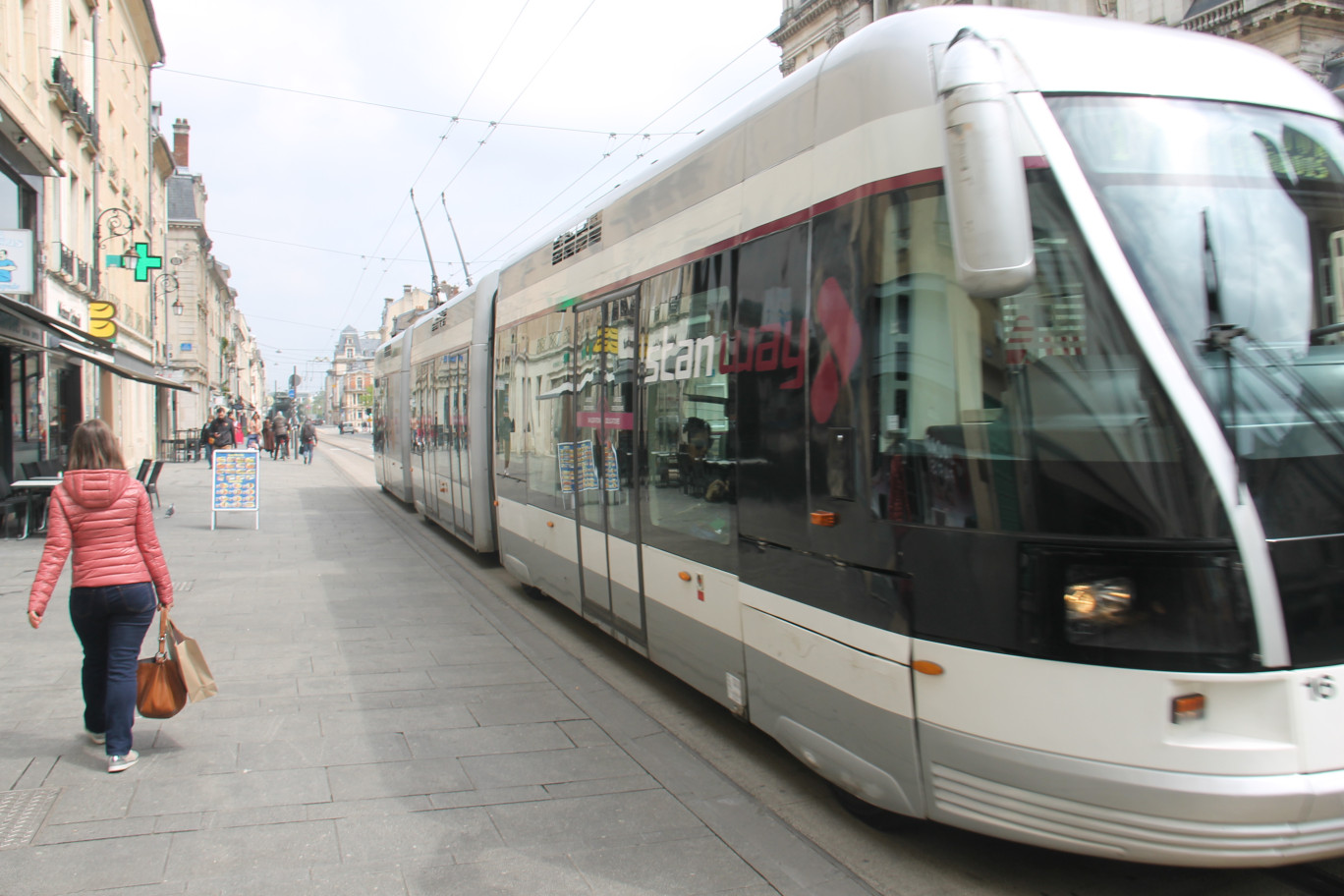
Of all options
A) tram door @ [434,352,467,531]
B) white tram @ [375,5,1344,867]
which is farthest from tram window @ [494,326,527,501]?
white tram @ [375,5,1344,867]

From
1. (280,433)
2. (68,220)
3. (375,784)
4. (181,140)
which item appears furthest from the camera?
(181,140)

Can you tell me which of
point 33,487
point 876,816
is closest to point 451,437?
point 33,487

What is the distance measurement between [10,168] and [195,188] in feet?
146

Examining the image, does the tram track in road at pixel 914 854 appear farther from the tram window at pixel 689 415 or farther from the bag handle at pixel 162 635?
the bag handle at pixel 162 635

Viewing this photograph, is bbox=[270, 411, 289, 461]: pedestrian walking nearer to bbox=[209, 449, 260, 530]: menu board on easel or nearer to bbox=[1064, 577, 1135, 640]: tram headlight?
bbox=[209, 449, 260, 530]: menu board on easel

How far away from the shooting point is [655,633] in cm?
550

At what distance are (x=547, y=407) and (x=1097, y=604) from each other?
5.27 m

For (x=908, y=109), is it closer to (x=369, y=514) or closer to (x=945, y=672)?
(x=945, y=672)

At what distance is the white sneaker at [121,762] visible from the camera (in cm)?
447

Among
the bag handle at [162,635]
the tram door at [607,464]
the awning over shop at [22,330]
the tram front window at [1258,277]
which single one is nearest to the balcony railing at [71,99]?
the awning over shop at [22,330]

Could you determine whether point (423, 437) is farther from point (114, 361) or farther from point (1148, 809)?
point (1148, 809)

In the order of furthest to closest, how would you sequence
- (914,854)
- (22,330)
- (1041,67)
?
(22,330), (914,854), (1041,67)

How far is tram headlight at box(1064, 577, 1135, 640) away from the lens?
279 cm

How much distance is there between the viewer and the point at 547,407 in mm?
7559
